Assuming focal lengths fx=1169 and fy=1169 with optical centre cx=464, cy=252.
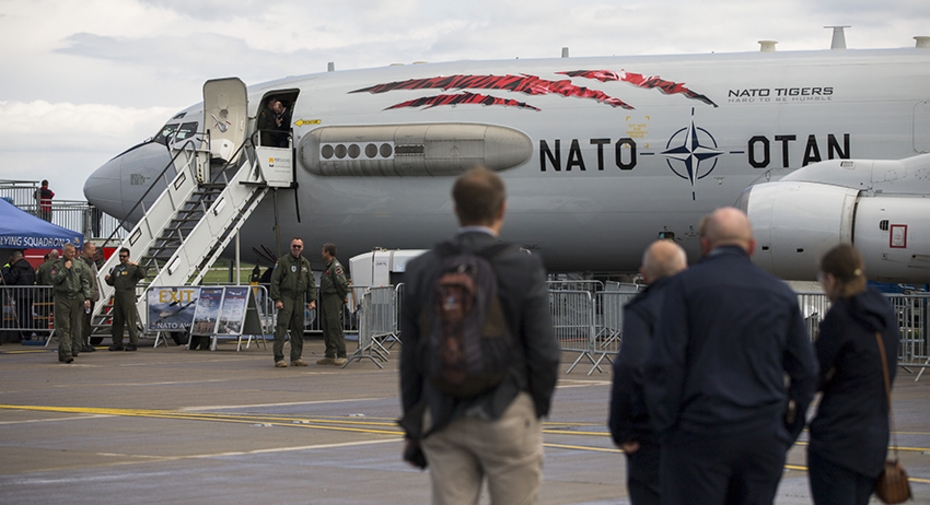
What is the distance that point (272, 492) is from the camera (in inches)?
284

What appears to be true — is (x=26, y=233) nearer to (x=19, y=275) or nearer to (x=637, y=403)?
(x=19, y=275)

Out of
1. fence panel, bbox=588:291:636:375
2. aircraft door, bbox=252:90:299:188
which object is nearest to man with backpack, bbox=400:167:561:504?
fence panel, bbox=588:291:636:375

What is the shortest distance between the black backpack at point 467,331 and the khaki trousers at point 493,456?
142 millimetres

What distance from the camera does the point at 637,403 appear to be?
16.5 feet

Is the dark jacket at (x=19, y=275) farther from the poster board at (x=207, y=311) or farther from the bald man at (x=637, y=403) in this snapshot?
the bald man at (x=637, y=403)

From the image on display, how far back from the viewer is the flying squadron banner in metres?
20.8

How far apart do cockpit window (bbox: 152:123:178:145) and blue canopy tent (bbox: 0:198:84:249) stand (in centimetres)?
279

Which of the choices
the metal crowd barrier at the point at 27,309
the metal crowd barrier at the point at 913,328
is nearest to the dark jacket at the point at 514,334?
the metal crowd barrier at the point at 913,328

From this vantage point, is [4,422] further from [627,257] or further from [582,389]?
[627,257]

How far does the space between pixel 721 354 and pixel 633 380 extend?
0.62m

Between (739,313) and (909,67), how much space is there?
17.4m

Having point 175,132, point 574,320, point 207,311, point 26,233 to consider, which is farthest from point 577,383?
point 26,233

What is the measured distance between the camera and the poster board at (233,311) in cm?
2034

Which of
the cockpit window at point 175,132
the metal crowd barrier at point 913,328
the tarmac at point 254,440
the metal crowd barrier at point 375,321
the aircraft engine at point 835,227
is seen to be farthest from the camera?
the cockpit window at point 175,132
